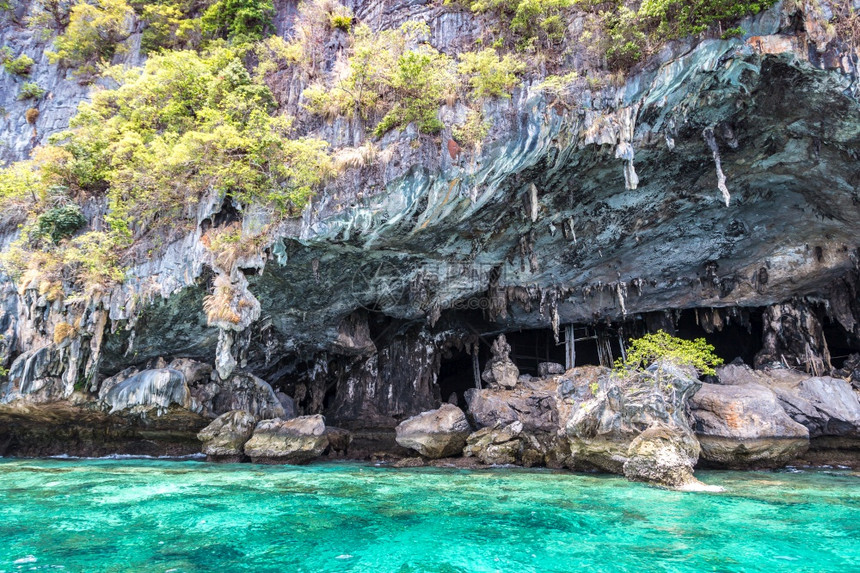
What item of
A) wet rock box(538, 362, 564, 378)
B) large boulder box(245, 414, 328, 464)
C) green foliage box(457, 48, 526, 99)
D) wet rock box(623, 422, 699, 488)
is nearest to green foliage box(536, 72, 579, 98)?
green foliage box(457, 48, 526, 99)

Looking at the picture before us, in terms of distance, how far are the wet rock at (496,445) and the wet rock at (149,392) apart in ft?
27.0

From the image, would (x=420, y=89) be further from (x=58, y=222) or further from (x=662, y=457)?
(x=58, y=222)

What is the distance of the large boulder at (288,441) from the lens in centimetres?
1308

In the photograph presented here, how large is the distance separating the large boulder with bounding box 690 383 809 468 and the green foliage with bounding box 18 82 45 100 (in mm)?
24415

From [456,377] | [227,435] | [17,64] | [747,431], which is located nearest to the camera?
[747,431]

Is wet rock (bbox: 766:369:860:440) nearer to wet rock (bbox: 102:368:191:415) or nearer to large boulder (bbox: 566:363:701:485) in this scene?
large boulder (bbox: 566:363:701:485)

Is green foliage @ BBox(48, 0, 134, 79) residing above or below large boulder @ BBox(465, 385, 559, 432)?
above

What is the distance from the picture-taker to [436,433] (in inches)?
532

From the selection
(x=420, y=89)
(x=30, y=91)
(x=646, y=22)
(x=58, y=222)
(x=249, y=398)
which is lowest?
(x=249, y=398)

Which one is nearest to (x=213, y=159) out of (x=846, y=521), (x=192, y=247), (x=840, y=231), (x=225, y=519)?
(x=192, y=247)

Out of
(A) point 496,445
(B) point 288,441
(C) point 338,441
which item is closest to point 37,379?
(B) point 288,441

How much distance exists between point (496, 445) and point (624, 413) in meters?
3.64

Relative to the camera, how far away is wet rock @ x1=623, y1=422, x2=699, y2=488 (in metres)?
8.37

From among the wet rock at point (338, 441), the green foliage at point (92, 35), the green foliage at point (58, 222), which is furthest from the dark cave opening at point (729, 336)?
the green foliage at point (92, 35)
